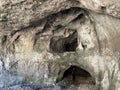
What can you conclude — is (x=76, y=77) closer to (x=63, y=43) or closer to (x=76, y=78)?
(x=76, y=78)

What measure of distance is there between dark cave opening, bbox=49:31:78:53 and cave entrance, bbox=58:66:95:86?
28 cm

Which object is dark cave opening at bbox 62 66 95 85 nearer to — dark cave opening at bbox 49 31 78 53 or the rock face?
the rock face

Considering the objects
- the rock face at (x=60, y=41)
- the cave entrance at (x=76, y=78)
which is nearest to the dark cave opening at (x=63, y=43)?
the rock face at (x=60, y=41)

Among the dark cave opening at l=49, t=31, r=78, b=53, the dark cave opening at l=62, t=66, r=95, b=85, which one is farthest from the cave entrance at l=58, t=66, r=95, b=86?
the dark cave opening at l=49, t=31, r=78, b=53

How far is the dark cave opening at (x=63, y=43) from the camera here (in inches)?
124

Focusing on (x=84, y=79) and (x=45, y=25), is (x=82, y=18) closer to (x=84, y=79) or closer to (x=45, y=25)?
(x=45, y=25)

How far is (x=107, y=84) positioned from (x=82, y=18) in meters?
0.77

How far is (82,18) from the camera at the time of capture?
293 centimetres

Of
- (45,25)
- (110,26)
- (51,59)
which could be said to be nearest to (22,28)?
(45,25)

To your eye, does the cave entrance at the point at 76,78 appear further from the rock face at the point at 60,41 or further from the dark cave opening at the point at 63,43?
the dark cave opening at the point at 63,43

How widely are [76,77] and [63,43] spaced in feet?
1.78

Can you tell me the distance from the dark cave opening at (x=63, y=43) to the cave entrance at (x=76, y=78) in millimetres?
284

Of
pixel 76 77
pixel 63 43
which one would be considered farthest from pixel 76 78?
pixel 63 43

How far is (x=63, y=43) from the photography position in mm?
3273
